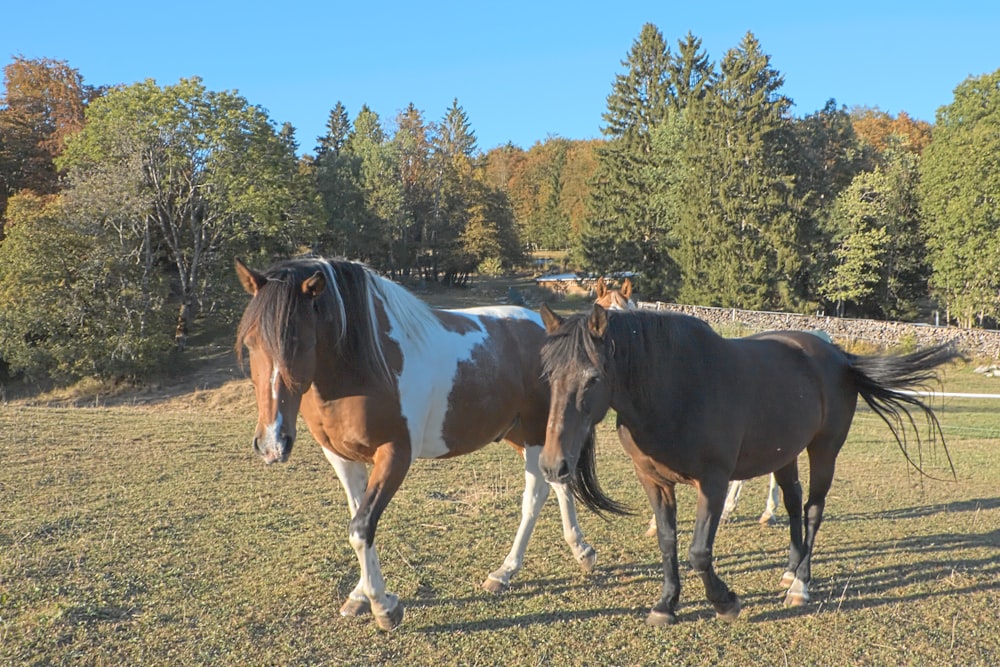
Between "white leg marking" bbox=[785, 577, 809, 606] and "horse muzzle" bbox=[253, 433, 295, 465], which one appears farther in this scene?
"white leg marking" bbox=[785, 577, 809, 606]

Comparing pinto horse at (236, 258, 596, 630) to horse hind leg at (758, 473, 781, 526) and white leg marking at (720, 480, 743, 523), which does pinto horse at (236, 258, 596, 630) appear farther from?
horse hind leg at (758, 473, 781, 526)

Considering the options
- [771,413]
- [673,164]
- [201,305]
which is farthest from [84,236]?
[673,164]

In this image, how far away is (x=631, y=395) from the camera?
3723 millimetres

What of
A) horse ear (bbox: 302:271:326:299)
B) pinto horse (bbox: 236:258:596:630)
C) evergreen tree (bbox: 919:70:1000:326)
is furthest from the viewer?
evergreen tree (bbox: 919:70:1000:326)

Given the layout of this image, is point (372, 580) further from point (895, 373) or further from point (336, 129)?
point (336, 129)

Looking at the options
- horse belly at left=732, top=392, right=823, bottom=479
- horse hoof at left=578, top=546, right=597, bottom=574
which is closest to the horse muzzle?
horse hoof at left=578, top=546, right=597, bottom=574

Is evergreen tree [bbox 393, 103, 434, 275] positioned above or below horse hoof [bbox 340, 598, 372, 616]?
above

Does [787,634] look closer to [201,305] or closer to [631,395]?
[631,395]

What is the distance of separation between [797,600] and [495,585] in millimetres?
2049

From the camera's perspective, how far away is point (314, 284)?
11.7 ft

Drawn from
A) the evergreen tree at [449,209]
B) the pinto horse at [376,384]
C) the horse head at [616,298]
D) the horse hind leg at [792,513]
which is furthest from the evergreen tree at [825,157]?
the pinto horse at [376,384]

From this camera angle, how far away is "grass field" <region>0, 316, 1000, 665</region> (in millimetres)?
3713

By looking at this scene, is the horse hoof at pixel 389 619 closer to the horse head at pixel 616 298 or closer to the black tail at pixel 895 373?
the black tail at pixel 895 373

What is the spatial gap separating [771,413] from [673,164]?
39281 millimetres
